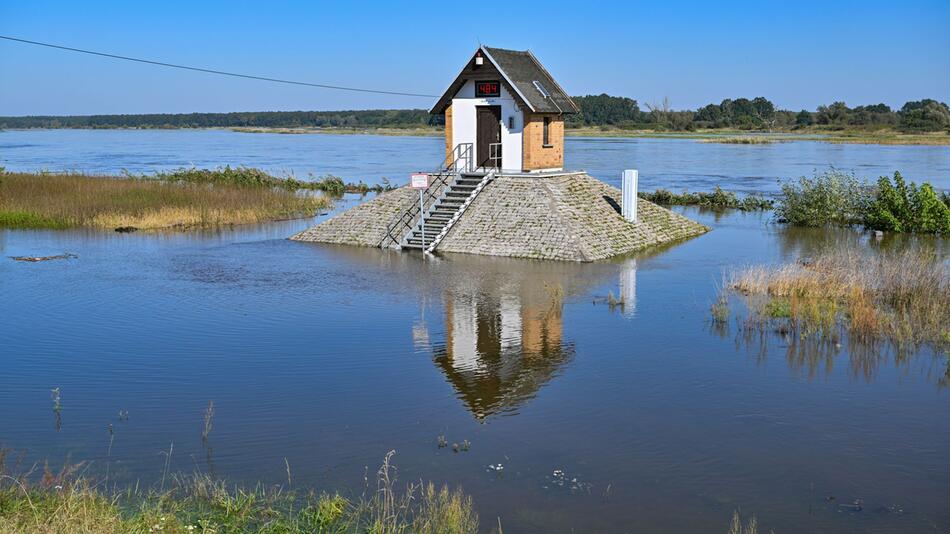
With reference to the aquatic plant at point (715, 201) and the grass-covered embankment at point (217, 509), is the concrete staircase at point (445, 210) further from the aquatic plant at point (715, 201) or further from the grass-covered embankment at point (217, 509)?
the grass-covered embankment at point (217, 509)

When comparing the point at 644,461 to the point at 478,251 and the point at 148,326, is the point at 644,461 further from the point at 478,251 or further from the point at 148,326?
the point at 478,251

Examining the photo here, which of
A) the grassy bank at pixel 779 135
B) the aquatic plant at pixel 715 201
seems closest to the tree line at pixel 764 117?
the grassy bank at pixel 779 135

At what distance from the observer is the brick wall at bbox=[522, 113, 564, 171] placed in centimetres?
3042

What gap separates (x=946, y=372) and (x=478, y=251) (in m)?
15.1

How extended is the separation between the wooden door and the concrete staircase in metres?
1.00

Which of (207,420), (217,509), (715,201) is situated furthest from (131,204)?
(217,509)

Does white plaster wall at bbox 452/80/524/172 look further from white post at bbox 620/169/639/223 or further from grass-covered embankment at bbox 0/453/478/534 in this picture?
grass-covered embankment at bbox 0/453/478/534

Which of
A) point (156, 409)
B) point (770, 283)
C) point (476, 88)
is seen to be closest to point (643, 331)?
point (770, 283)

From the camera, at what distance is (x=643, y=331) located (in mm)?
18312

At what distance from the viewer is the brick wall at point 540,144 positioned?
3042 centimetres

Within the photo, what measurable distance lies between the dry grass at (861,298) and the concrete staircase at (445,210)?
10064 mm

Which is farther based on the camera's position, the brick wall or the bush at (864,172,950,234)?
the bush at (864,172,950,234)

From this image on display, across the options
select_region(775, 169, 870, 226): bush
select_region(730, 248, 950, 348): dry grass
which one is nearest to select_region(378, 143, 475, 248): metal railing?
select_region(730, 248, 950, 348): dry grass

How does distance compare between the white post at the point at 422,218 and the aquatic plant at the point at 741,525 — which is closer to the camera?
the aquatic plant at the point at 741,525
